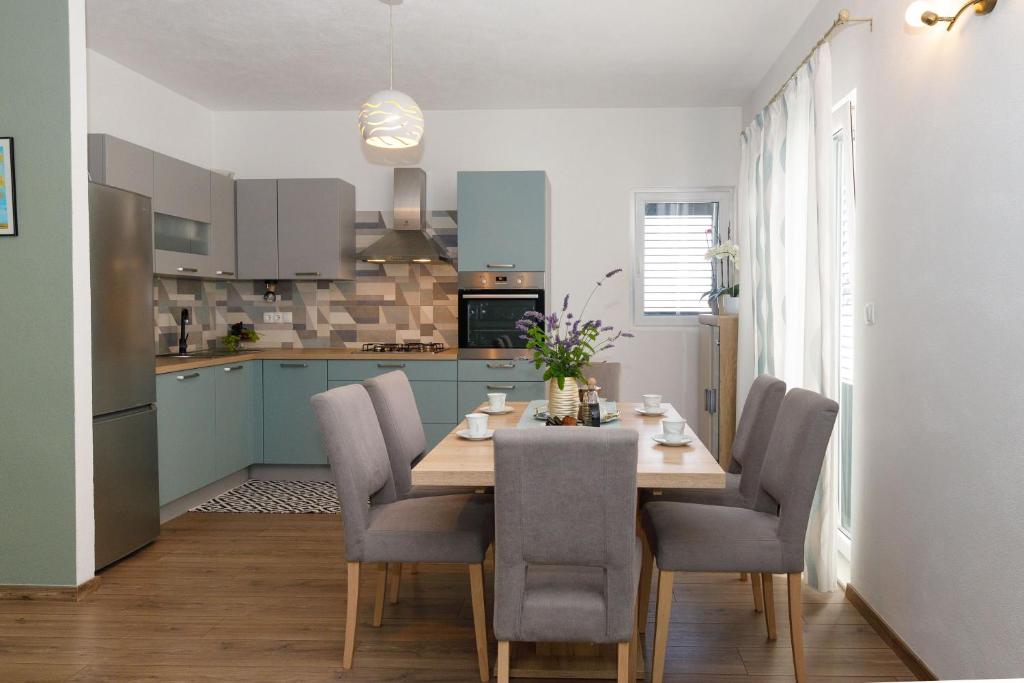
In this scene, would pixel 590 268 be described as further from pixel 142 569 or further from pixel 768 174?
pixel 142 569

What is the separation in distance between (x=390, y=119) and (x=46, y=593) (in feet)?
8.24

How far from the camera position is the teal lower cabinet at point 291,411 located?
5.36 meters

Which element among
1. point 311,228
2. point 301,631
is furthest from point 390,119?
point 311,228

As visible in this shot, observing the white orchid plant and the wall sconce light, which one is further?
the white orchid plant

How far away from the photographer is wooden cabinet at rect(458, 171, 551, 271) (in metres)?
5.25

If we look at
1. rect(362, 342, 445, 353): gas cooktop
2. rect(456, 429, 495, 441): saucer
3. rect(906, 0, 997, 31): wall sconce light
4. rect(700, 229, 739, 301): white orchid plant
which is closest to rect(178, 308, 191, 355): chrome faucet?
rect(362, 342, 445, 353): gas cooktop

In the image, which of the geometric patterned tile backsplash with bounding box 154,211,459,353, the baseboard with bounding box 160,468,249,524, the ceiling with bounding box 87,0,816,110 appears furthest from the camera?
the geometric patterned tile backsplash with bounding box 154,211,459,353

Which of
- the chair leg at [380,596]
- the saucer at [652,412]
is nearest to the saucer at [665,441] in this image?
the saucer at [652,412]

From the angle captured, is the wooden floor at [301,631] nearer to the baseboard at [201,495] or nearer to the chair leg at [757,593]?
the chair leg at [757,593]

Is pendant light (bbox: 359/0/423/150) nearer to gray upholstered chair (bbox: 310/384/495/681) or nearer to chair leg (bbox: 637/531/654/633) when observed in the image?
gray upholstered chair (bbox: 310/384/495/681)

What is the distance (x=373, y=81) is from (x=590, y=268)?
79.7 inches

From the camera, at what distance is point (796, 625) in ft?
8.14

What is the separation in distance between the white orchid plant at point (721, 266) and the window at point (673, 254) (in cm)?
3

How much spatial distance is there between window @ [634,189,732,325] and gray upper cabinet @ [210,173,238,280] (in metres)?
2.95
